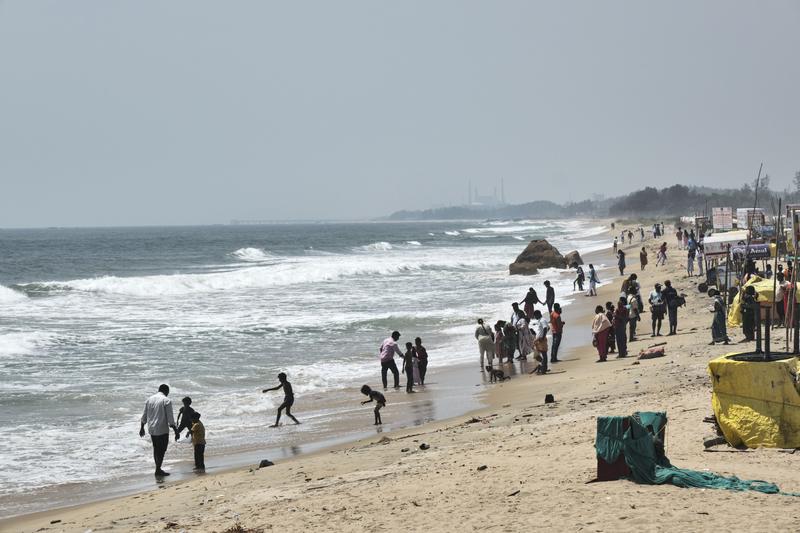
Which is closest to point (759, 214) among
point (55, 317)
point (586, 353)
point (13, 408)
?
point (586, 353)

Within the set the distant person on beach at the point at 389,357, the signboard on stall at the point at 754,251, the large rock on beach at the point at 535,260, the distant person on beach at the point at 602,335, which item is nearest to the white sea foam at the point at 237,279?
the large rock on beach at the point at 535,260

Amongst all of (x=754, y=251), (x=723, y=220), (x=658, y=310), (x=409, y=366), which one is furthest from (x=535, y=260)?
(x=409, y=366)

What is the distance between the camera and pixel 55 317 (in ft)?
99.5

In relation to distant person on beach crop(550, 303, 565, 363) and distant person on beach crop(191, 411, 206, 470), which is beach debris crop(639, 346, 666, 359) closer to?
distant person on beach crop(550, 303, 565, 363)

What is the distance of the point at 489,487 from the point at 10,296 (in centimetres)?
3776

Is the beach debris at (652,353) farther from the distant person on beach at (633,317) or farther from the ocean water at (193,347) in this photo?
Result: the ocean water at (193,347)

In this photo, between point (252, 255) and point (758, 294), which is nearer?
point (758, 294)

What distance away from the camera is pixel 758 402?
849 cm

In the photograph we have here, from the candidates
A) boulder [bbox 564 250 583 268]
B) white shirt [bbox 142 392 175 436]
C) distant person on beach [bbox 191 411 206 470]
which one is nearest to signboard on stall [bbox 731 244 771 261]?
distant person on beach [bbox 191 411 206 470]

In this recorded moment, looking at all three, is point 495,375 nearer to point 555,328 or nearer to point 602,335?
point 555,328

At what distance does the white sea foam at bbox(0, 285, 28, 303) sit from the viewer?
129 feet

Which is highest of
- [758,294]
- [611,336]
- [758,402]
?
[758,294]

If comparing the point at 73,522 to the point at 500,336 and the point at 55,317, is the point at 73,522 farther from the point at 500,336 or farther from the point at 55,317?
the point at 55,317

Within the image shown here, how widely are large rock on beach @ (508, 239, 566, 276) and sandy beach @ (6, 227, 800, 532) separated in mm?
31095
